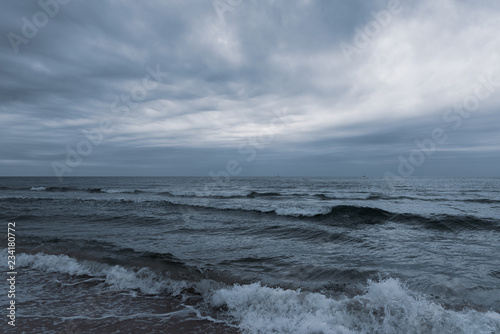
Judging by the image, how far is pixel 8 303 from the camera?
6.05 m

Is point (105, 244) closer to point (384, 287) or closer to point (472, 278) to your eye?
point (384, 287)

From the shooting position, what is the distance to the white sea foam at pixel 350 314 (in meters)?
4.98

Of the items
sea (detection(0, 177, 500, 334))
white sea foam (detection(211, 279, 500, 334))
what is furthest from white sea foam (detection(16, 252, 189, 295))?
white sea foam (detection(211, 279, 500, 334))

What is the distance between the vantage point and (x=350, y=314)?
5352 mm

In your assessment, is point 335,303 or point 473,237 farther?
point 473,237

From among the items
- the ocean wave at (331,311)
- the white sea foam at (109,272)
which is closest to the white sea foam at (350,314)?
the ocean wave at (331,311)

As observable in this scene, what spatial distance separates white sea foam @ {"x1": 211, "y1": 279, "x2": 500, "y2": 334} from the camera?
4984 millimetres

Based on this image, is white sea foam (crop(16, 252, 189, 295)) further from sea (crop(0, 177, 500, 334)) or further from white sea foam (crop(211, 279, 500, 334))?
white sea foam (crop(211, 279, 500, 334))

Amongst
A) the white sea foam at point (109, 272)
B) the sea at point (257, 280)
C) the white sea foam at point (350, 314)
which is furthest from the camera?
the white sea foam at point (109, 272)

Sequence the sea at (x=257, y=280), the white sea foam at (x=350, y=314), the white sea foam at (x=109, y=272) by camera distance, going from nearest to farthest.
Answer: the white sea foam at (x=350, y=314), the sea at (x=257, y=280), the white sea foam at (x=109, y=272)

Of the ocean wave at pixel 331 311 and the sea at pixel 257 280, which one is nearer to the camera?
the ocean wave at pixel 331 311

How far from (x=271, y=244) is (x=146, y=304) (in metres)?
6.07

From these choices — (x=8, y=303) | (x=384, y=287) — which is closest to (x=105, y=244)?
(x=8, y=303)

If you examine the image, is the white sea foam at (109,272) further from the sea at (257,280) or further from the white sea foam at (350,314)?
the white sea foam at (350,314)
